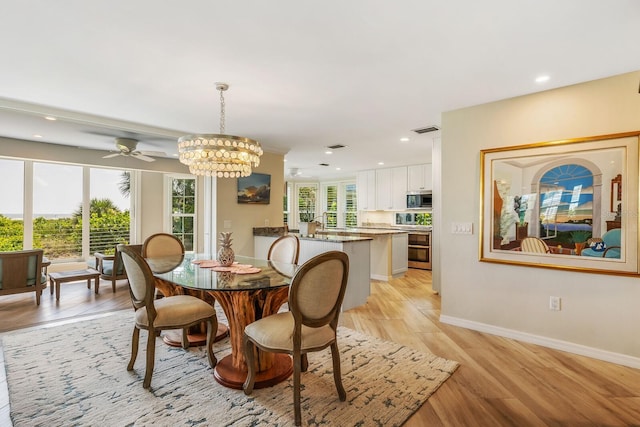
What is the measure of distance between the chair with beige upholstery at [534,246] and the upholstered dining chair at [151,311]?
287 cm

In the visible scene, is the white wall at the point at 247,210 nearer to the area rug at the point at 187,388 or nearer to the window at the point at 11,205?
the area rug at the point at 187,388

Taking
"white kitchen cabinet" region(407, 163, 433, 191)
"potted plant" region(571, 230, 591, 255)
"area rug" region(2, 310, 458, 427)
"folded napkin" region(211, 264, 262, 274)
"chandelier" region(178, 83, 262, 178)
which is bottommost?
"area rug" region(2, 310, 458, 427)

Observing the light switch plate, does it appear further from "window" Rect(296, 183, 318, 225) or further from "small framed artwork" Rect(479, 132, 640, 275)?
"window" Rect(296, 183, 318, 225)

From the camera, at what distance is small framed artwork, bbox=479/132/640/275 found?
2.58 meters

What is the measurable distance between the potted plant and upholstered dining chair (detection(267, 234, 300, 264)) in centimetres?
247

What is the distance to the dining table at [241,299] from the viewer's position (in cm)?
222

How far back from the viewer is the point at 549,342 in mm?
2918

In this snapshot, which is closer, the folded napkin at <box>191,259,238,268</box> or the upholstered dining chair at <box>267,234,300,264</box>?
the folded napkin at <box>191,259,238,268</box>

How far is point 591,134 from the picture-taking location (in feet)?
8.93

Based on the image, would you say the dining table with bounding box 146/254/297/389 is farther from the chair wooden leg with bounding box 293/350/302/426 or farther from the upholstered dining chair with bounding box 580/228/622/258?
the upholstered dining chair with bounding box 580/228/622/258

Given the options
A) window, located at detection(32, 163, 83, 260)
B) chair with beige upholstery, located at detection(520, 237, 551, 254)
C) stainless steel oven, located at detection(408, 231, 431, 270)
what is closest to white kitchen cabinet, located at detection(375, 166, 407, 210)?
stainless steel oven, located at detection(408, 231, 431, 270)

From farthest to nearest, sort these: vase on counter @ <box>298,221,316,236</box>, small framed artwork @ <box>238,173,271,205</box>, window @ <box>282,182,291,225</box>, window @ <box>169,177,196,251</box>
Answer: window @ <box>282,182,291,225</box>, window @ <box>169,177,196,251</box>, small framed artwork @ <box>238,173,271,205</box>, vase on counter @ <box>298,221,316,236</box>

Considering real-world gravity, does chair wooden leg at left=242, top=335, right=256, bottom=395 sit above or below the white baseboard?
above

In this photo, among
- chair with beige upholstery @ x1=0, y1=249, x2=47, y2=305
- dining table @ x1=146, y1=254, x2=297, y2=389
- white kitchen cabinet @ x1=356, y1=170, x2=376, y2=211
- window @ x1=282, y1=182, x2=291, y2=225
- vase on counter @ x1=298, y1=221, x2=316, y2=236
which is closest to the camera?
dining table @ x1=146, y1=254, x2=297, y2=389
